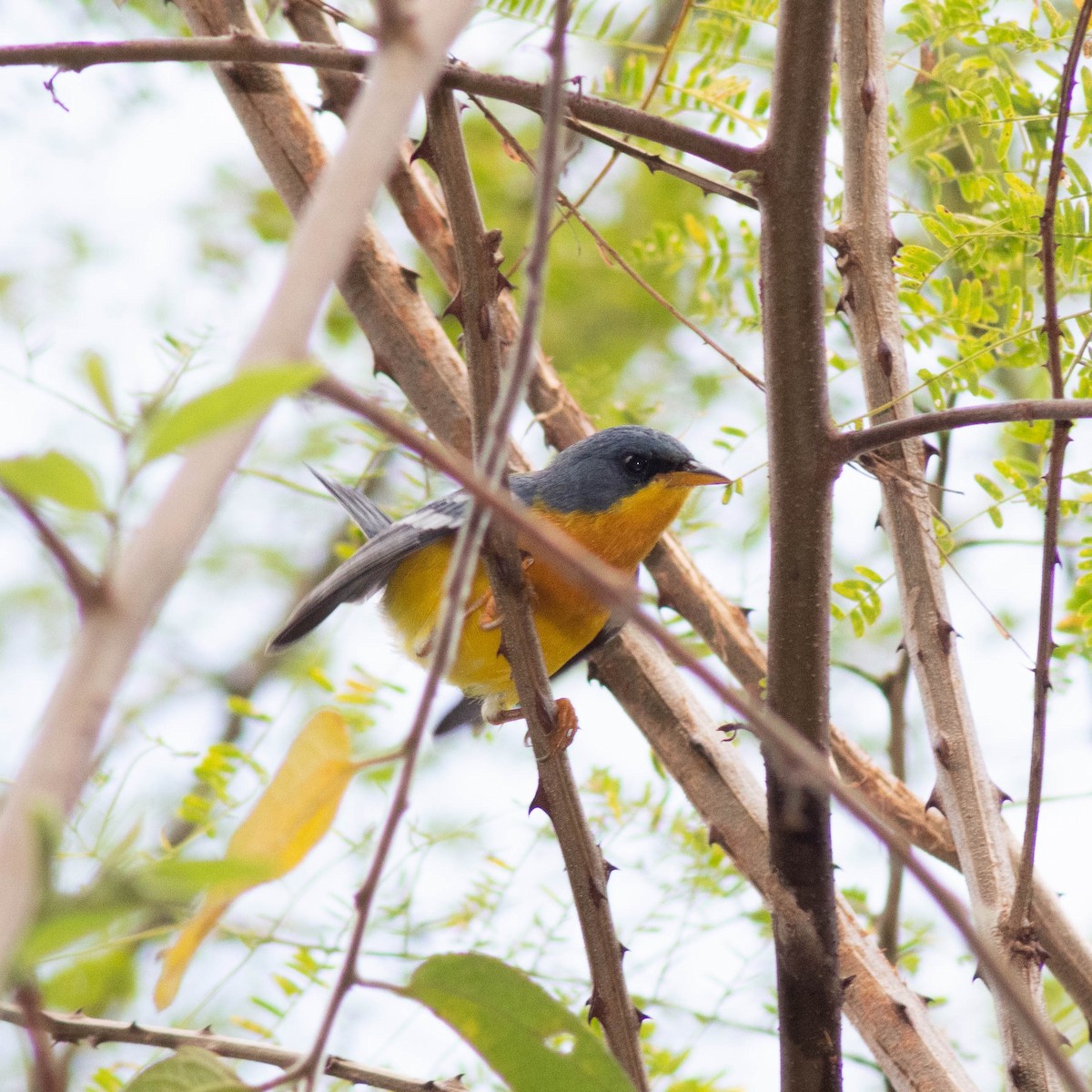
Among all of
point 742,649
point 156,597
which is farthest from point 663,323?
point 156,597

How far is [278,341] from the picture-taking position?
2.80 feet

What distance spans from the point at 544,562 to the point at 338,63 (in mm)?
2026

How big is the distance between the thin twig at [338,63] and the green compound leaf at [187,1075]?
4.78 ft

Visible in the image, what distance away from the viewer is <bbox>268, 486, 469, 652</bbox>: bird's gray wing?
13.0 ft

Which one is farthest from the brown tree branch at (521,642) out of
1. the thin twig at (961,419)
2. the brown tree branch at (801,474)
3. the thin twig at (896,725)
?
the thin twig at (896,725)

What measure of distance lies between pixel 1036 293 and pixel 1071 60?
99cm

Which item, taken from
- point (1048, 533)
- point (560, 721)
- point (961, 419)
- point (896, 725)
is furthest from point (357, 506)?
point (961, 419)

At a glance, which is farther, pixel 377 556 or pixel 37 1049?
pixel 377 556

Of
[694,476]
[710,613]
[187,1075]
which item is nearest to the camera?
[187,1075]

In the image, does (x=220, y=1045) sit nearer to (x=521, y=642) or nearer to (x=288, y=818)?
(x=521, y=642)

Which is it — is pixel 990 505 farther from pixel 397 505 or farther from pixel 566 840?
pixel 397 505

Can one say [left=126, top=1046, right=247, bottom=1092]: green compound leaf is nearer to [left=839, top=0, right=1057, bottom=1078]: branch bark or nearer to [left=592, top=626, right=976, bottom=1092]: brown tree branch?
[left=592, top=626, right=976, bottom=1092]: brown tree branch

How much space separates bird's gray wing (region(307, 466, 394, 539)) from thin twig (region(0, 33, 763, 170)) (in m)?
2.65

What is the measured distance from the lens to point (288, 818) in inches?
47.2
